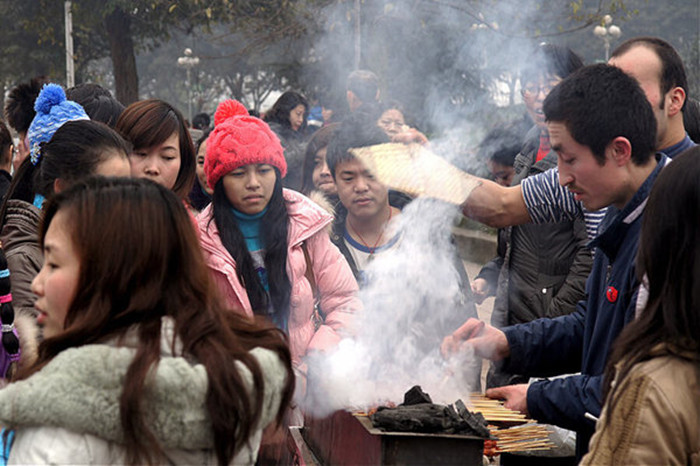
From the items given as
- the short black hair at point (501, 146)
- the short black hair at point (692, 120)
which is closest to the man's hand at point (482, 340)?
the short black hair at point (692, 120)

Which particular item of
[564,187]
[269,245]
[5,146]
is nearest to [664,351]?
[564,187]

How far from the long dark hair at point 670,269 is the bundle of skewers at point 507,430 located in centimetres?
111

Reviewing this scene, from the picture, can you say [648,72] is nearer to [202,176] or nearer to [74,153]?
[74,153]

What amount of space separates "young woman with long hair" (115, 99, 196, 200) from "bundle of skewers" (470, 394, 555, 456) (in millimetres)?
1861

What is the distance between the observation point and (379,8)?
1422 centimetres

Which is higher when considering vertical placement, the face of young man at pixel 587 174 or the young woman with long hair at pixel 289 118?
the young woman with long hair at pixel 289 118

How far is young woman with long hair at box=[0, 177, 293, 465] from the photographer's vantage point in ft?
6.02

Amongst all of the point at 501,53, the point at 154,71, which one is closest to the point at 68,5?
the point at 501,53

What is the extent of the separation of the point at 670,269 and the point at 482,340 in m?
1.35

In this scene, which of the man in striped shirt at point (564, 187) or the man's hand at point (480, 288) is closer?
the man in striped shirt at point (564, 187)

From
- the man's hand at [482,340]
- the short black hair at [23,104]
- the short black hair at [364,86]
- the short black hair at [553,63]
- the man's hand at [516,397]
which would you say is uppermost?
the short black hair at [364,86]

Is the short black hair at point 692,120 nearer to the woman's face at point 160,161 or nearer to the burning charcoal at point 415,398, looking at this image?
the burning charcoal at point 415,398

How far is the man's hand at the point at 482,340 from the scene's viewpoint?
3.27 m

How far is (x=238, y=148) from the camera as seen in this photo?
4.04 metres
